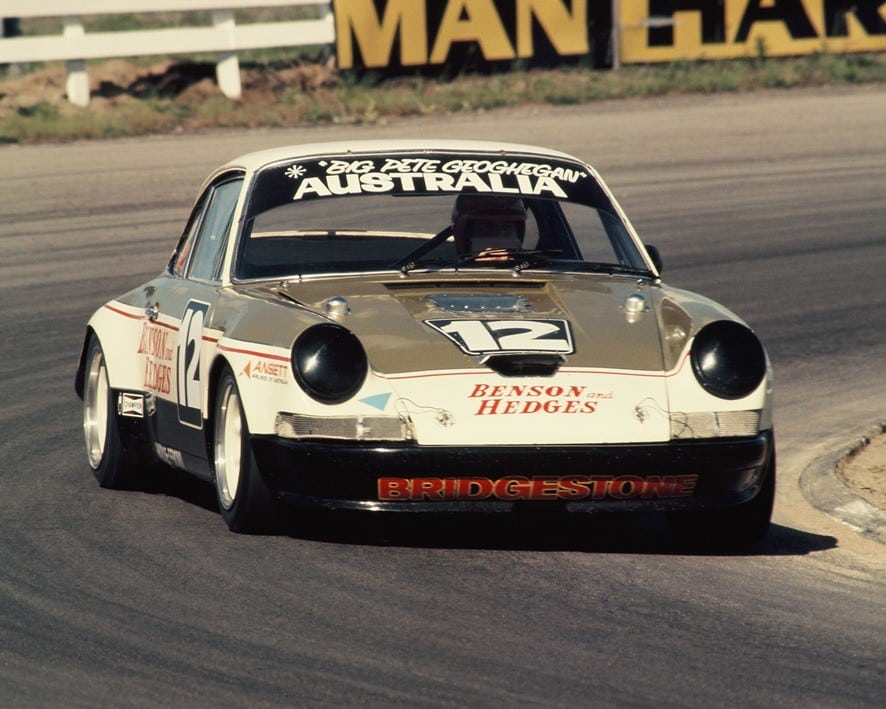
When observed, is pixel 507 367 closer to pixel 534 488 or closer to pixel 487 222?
pixel 534 488

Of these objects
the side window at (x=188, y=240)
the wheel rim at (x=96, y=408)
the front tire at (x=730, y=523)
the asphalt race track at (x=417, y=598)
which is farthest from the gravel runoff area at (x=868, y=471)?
the wheel rim at (x=96, y=408)

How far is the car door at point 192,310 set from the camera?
669 centimetres

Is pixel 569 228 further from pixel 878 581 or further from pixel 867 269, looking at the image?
pixel 867 269

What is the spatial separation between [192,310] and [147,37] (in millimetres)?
12779

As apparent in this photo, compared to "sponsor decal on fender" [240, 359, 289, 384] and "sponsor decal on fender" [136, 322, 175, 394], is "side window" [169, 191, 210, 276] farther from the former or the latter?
"sponsor decal on fender" [240, 359, 289, 384]

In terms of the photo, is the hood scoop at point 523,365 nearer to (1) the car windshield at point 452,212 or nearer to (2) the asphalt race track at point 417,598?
(2) the asphalt race track at point 417,598

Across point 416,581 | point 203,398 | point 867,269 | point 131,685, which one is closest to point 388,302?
point 203,398

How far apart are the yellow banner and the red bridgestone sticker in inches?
650

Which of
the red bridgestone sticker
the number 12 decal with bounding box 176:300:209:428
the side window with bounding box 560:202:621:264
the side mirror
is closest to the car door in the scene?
the number 12 decal with bounding box 176:300:209:428

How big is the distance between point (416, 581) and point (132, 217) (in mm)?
10295

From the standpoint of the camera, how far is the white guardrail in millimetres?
18359

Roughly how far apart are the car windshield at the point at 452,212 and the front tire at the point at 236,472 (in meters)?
0.78

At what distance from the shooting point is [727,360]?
19.7 feet

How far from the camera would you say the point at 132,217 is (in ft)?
50.6
